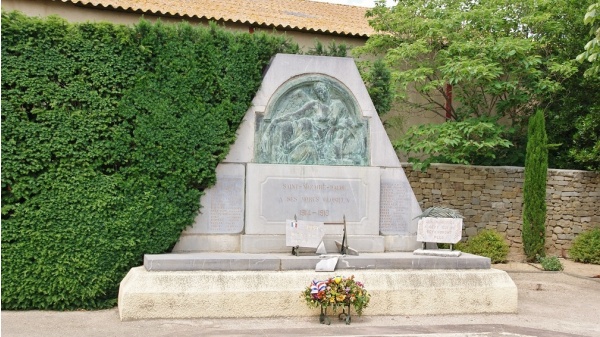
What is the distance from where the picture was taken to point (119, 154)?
9391 millimetres

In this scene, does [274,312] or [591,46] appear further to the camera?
[591,46]

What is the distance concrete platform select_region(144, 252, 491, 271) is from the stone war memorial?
14mm

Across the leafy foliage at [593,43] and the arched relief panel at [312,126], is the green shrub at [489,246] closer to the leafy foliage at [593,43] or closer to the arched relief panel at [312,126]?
the leafy foliage at [593,43]

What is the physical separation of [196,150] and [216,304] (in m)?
2.30

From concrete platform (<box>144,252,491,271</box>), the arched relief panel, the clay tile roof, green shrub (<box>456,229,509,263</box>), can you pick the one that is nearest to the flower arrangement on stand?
concrete platform (<box>144,252,491,271</box>)

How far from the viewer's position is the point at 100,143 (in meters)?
9.30

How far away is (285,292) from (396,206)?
2.78 m

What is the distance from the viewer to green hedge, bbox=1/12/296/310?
9008 mm

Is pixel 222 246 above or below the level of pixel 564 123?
below

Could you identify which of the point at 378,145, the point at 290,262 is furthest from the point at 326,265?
the point at 378,145

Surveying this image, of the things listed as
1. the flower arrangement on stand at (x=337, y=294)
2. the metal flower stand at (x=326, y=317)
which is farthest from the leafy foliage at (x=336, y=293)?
the metal flower stand at (x=326, y=317)

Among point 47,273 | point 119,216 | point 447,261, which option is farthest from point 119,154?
point 447,261

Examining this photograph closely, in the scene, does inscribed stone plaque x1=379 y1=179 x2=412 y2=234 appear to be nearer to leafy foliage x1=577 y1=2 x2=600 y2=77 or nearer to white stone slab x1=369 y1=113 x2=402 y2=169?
white stone slab x1=369 y1=113 x2=402 y2=169

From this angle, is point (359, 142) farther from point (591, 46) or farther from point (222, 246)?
point (591, 46)
